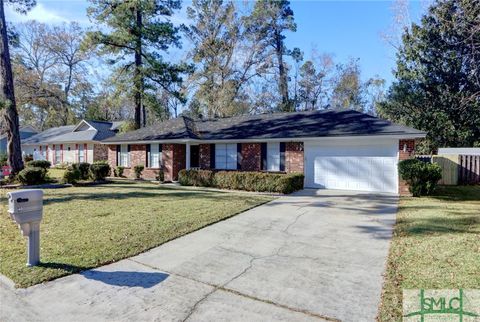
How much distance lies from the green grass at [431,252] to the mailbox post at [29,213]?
4.94 meters

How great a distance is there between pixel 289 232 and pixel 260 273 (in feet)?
8.25

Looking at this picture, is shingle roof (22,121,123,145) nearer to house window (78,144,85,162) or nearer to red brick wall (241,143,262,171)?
house window (78,144,85,162)

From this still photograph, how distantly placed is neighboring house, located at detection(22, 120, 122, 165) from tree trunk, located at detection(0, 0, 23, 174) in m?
11.8

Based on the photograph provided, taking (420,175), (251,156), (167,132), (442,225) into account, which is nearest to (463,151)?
(420,175)

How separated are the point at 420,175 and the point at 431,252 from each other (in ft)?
25.0

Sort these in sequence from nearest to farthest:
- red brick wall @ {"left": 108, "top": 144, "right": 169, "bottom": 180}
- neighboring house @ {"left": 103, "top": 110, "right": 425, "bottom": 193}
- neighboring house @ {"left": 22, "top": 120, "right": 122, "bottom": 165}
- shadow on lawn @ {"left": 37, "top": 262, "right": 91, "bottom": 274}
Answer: shadow on lawn @ {"left": 37, "top": 262, "right": 91, "bottom": 274}, neighboring house @ {"left": 103, "top": 110, "right": 425, "bottom": 193}, red brick wall @ {"left": 108, "top": 144, "right": 169, "bottom": 180}, neighboring house @ {"left": 22, "top": 120, "right": 122, "bottom": 165}

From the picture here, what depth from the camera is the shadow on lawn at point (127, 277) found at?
437 centimetres

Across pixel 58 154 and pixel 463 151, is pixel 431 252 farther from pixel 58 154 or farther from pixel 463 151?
pixel 58 154

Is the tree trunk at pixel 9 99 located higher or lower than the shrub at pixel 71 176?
higher

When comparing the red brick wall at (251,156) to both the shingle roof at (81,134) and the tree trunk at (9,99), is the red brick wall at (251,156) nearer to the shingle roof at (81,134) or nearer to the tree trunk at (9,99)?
the tree trunk at (9,99)

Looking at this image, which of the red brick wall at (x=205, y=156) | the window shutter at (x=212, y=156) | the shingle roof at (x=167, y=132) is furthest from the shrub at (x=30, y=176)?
the window shutter at (x=212, y=156)

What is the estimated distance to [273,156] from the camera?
53.7 ft

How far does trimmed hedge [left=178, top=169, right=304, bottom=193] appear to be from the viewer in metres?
13.5

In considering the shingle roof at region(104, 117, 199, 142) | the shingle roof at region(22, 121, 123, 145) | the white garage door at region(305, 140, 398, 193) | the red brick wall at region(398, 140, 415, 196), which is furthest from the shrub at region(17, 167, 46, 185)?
the red brick wall at region(398, 140, 415, 196)
